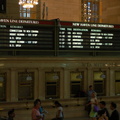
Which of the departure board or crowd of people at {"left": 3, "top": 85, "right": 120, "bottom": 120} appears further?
the departure board

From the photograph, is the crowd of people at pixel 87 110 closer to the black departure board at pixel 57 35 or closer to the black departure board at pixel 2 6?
the black departure board at pixel 57 35

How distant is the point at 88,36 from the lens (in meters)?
16.3

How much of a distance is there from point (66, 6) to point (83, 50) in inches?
352

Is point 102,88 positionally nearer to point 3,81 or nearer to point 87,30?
point 87,30

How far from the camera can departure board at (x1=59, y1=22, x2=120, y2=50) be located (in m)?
15.7

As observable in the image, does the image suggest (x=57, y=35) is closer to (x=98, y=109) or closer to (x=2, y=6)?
(x=2, y=6)

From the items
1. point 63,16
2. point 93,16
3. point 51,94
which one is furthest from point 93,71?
point 93,16

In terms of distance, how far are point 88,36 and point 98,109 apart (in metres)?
4.35

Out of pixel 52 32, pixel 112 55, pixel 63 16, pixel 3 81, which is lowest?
pixel 3 81

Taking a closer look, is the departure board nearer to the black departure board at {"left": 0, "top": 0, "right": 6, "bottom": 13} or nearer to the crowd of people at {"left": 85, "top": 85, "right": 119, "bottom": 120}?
the crowd of people at {"left": 85, "top": 85, "right": 119, "bottom": 120}

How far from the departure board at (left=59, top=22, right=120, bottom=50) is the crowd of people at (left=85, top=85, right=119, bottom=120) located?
7.13 ft

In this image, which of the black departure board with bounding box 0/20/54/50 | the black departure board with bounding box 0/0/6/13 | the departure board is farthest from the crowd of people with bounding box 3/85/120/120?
the black departure board with bounding box 0/0/6/13

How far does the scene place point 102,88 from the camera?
16500mm

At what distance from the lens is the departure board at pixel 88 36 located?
15.7 m
